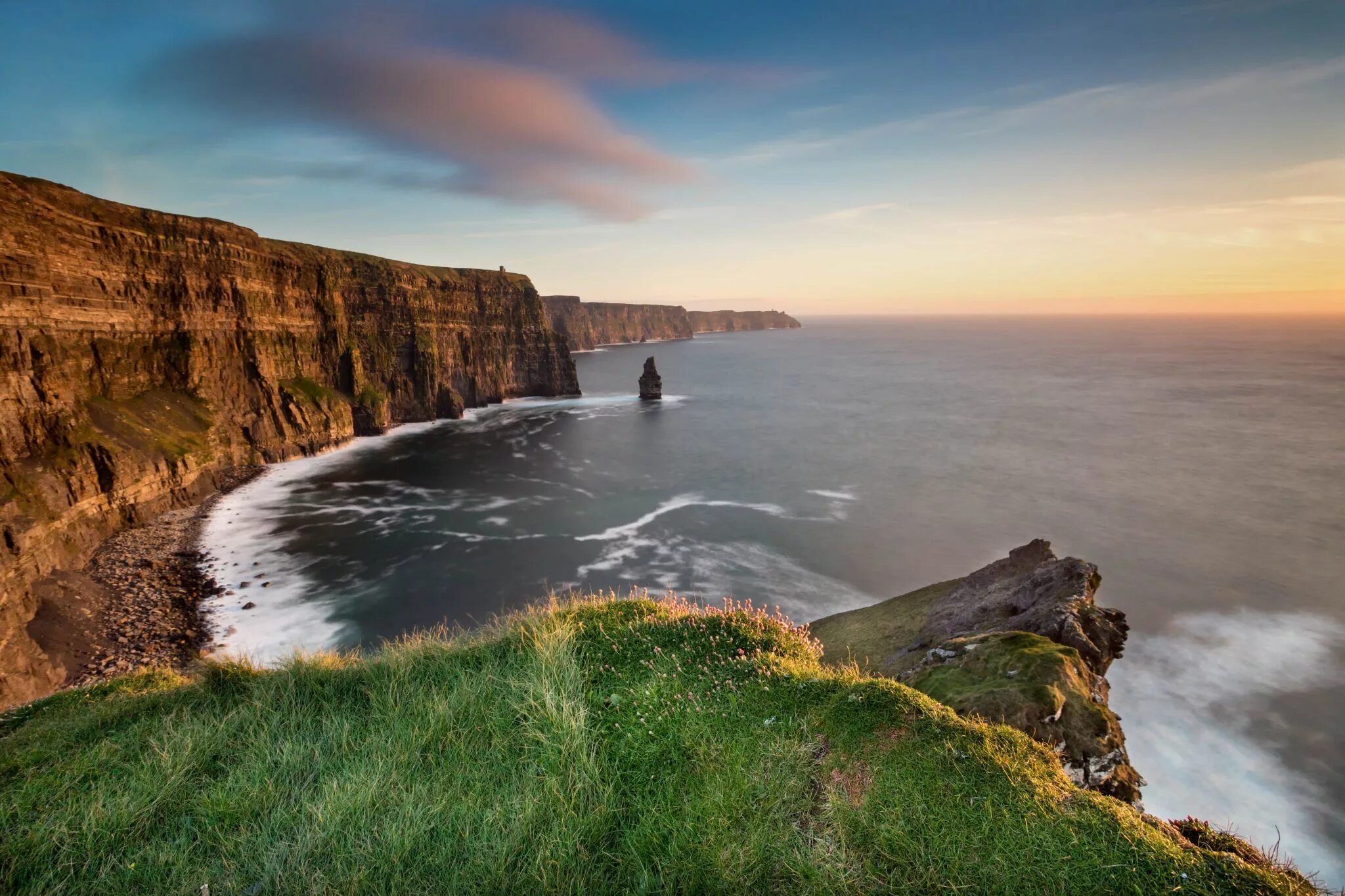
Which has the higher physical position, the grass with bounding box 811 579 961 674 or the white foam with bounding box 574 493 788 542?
the grass with bounding box 811 579 961 674

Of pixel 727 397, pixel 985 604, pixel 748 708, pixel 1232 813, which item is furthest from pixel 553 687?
pixel 727 397

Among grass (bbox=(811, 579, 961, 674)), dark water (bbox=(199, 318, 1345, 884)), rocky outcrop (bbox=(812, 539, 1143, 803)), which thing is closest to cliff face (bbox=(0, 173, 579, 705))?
dark water (bbox=(199, 318, 1345, 884))

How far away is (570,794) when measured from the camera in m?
6.10

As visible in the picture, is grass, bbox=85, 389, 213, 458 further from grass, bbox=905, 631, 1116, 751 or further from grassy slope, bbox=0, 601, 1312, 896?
grass, bbox=905, 631, 1116, 751

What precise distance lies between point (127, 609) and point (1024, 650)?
3126 centimetres

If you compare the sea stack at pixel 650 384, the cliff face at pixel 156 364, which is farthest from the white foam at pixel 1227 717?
the sea stack at pixel 650 384

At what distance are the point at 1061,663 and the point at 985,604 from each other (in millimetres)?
7069

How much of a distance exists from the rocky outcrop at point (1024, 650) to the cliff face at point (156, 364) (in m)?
26.0

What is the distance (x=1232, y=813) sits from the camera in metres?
14.3

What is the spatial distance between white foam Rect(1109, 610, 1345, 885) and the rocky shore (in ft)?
99.0

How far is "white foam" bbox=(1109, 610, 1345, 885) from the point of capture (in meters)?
14.2

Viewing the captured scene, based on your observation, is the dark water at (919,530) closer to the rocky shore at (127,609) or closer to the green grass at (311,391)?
the rocky shore at (127,609)

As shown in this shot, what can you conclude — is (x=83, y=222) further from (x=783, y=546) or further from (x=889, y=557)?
(x=889, y=557)

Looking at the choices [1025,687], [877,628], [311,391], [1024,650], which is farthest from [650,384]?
[1025,687]
